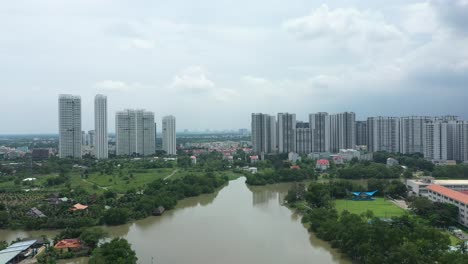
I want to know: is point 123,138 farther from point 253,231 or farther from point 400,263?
point 400,263

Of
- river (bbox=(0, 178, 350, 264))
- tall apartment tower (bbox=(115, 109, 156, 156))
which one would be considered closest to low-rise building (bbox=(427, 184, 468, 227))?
river (bbox=(0, 178, 350, 264))

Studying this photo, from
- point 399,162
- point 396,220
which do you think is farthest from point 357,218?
point 399,162

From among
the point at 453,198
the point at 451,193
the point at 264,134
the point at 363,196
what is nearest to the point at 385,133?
the point at 264,134

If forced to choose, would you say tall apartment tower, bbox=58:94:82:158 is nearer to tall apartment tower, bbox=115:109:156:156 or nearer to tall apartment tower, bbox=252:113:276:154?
tall apartment tower, bbox=115:109:156:156

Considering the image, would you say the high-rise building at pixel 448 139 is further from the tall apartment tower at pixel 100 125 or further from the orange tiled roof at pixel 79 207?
the tall apartment tower at pixel 100 125

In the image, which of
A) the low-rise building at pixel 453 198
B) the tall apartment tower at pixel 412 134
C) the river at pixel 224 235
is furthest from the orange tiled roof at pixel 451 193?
the tall apartment tower at pixel 412 134

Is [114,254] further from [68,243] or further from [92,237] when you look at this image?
[68,243]
